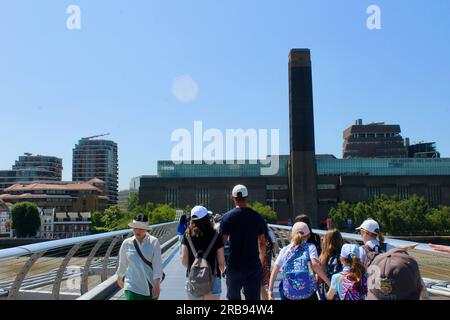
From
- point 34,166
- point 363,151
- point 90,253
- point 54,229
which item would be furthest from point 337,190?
point 34,166

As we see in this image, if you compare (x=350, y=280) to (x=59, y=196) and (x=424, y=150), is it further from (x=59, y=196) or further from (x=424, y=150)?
(x=424, y=150)

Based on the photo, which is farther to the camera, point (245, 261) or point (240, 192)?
point (240, 192)

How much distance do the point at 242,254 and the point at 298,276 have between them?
0.69m

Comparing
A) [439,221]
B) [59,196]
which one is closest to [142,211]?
[439,221]

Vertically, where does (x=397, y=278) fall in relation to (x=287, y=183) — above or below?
below

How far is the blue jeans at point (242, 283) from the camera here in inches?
209

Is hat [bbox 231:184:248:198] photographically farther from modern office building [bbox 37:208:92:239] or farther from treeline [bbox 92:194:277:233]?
modern office building [bbox 37:208:92:239]

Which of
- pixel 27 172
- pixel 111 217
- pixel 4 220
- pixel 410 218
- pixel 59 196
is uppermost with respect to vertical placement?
pixel 27 172

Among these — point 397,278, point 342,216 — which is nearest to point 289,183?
point 342,216

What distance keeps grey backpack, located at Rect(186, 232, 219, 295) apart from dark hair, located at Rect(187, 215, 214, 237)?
196mm

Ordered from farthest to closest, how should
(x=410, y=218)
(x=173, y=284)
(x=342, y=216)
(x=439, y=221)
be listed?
(x=342, y=216) < (x=439, y=221) < (x=410, y=218) < (x=173, y=284)

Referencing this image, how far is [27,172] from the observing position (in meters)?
184

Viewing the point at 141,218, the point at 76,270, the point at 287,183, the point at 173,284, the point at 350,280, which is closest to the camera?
the point at 350,280

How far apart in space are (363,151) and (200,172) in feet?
182
